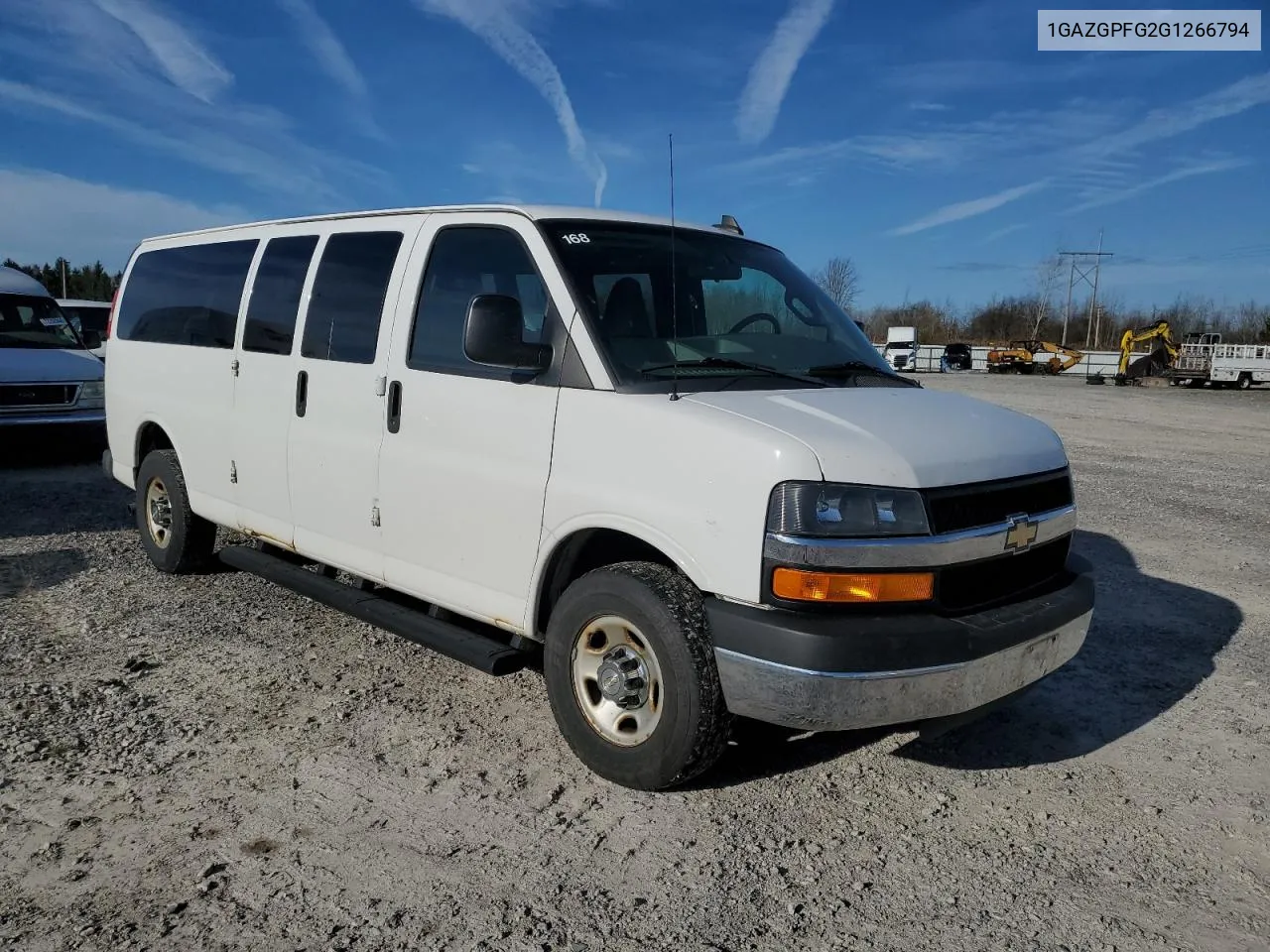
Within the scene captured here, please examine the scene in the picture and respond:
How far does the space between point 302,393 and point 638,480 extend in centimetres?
229

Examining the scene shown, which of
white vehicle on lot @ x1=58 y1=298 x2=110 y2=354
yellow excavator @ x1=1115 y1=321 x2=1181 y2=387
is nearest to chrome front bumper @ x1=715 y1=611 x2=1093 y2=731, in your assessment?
white vehicle on lot @ x1=58 y1=298 x2=110 y2=354

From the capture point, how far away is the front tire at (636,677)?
130 inches

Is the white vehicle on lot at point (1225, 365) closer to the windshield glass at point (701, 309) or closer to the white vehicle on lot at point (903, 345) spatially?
the white vehicle on lot at point (903, 345)

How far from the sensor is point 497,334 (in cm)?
367

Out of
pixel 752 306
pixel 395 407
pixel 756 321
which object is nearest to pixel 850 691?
pixel 756 321

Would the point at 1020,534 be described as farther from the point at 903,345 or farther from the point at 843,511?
the point at 903,345

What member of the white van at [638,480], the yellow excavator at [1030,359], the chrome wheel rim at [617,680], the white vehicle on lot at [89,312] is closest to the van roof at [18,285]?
the white vehicle on lot at [89,312]

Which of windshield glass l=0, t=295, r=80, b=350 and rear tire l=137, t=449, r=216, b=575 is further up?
windshield glass l=0, t=295, r=80, b=350

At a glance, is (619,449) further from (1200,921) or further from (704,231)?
(1200,921)

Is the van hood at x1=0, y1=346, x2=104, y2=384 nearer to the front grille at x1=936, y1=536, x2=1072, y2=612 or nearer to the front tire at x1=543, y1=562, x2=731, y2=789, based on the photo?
the front tire at x1=543, y1=562, x2=731, y2=789

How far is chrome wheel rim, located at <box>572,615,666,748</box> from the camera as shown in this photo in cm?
348

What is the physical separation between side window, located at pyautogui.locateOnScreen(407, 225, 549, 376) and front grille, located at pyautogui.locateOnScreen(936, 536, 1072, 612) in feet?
6.30

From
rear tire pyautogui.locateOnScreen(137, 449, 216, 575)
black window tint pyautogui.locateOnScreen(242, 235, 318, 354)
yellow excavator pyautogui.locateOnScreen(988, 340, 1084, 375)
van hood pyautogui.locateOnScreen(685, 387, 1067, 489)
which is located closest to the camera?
van hood pyautogui.locateOnScreen(685, 387, 1067, 489)

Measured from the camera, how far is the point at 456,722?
4172 mm
